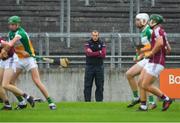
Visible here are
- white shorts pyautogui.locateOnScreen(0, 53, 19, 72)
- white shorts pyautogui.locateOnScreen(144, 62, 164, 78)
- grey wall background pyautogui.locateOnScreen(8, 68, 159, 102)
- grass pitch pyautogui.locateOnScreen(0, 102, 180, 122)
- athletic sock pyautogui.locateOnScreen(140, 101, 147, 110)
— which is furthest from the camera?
grey wall background pyautogui.locateOnScreen(8, 68, 159, 102)

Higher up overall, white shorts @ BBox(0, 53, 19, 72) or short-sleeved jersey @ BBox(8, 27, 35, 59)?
short-sleeved jersey @ BBox(8, 27, 35, 59)

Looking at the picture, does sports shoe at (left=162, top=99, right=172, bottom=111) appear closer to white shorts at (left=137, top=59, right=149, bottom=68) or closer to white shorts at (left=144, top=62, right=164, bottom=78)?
white shorts at (left=144, top=62, right=164, bottom=78)

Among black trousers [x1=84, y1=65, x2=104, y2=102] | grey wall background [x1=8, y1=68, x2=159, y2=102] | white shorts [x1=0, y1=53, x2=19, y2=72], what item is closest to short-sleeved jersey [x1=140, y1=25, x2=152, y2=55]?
white shorts [x1=0, y1=53, x2=19, y2=72]

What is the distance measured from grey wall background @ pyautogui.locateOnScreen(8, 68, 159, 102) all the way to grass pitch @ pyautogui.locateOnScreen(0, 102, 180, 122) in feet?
16.2

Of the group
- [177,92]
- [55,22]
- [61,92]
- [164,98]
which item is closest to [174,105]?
[164,98]

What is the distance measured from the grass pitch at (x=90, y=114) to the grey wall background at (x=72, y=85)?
493cm

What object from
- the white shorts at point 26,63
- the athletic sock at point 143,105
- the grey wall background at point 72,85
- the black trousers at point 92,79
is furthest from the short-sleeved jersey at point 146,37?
the grey wall background at point 72,85

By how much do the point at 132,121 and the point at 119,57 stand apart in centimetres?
885

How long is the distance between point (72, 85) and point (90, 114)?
295 inches

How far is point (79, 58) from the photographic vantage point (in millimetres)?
25469

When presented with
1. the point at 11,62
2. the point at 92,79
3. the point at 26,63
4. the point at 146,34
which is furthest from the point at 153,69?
the point at 92,79

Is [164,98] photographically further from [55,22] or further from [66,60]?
[55,22]

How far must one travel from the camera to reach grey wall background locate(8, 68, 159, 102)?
23766 mm

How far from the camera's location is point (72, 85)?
24.0 metres
